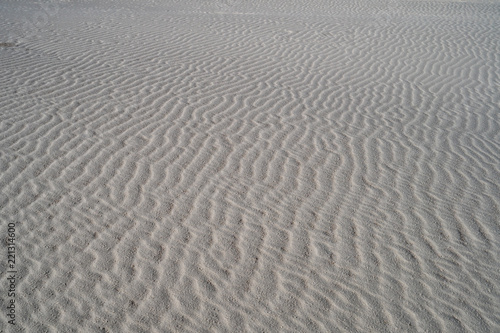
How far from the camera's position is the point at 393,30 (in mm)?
12102

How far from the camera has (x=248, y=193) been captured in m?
4.27

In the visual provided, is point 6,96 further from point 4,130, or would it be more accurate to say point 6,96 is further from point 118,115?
point 118,115

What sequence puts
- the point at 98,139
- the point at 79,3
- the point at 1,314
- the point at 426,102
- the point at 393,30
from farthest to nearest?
the point at 79,3 → the point at 393,30 → the point at 426,102 → the point at 98,139 → the point at 1,314

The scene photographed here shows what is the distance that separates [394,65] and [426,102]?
2.35 meters

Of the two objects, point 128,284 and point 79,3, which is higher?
point 128,284

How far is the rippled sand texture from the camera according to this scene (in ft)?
9.97

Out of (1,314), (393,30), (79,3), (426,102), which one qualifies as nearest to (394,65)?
(426,102)

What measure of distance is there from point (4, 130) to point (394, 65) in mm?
7456

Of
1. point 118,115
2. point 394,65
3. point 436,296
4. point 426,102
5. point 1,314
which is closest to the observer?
point 1,314

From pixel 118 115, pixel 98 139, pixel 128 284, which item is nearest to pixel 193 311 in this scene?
pixel 128 284

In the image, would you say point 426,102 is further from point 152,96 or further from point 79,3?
point 79,3

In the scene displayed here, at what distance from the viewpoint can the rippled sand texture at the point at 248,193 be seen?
3.04m

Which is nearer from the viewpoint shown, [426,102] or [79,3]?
[426,102]

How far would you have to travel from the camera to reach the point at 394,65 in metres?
8.98
